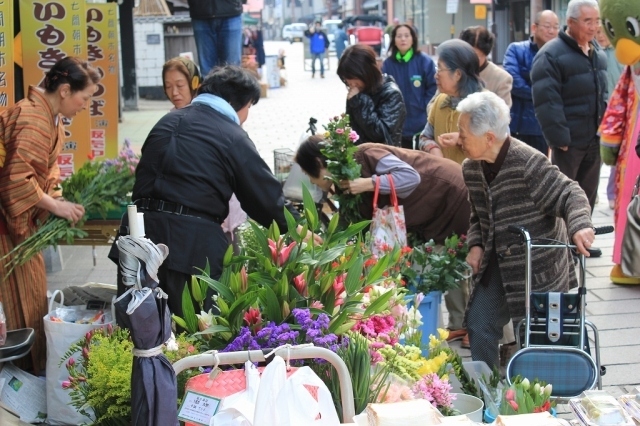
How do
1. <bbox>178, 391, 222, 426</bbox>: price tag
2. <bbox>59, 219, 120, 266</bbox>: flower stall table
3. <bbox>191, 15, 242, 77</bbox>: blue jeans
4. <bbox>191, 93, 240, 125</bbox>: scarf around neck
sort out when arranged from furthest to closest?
<bbox>191, 15, 242, 77</bbox>: blue jeans
<bbox>59, 219, 120, 266</bbox>: flower stall table
<bbox>191, 93, 240, 125</bbox>: scarf around neck
<bbox>178, 391, 222, 426</bbox>: price tag

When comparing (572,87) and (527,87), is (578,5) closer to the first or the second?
(572,87)

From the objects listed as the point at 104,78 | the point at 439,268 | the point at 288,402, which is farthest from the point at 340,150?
the point at 104,78

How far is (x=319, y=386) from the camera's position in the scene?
248 centimetres

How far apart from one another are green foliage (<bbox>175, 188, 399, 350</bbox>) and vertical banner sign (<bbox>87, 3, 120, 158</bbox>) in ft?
14.4

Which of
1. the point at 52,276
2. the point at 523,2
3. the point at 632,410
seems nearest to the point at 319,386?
the point at 632,410

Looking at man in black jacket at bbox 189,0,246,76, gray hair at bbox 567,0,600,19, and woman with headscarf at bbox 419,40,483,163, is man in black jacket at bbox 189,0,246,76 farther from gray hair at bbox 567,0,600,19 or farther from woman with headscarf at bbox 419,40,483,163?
gray hair at bbox 567,0,600,19

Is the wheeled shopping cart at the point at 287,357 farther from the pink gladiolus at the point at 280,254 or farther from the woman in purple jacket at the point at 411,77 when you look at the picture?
the woman in purple jacket at the point at 411,77

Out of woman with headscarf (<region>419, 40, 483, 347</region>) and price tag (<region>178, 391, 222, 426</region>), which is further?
woman with headscarf (<region>419, 40, 483, 347</region>)

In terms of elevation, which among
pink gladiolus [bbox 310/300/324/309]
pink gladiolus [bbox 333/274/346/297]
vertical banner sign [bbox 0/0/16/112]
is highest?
vertical banner sign [bbox 0/0/16/112]

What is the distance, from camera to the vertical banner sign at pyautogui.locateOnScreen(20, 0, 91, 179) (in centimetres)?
675

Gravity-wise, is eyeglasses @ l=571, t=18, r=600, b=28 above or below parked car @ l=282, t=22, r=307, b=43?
below

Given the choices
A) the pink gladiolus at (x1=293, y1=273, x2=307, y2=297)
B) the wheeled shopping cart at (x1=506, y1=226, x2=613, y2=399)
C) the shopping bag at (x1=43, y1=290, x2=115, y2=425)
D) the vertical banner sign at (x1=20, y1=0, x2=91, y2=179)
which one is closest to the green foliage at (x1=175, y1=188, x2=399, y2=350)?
the pink gladiolus at (x1=293, y1=273, x2=307, y2=297)

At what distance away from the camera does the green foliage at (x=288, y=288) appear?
A: 3.15 m

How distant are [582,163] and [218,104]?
4320 millimetres
